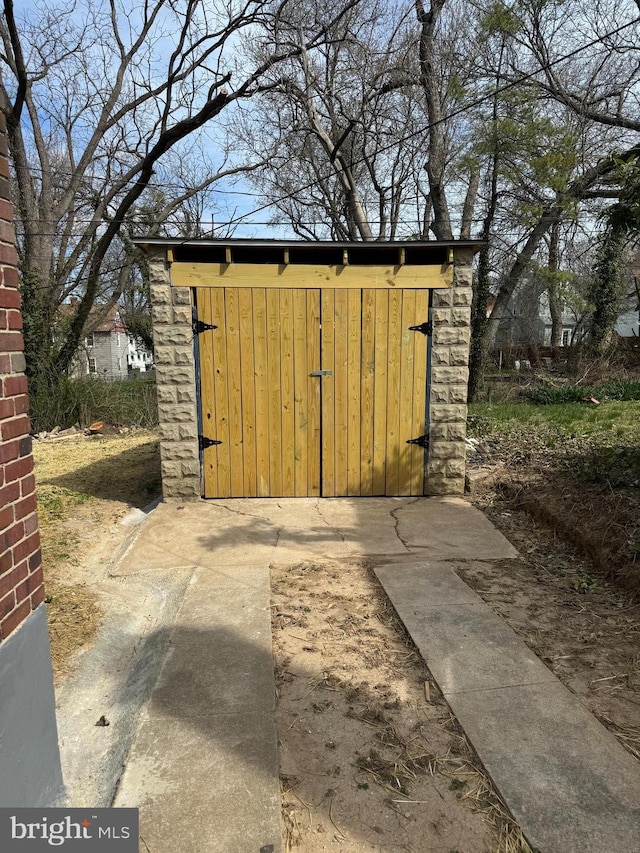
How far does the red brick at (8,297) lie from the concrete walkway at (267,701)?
5.69 feet

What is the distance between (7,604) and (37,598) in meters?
0.18

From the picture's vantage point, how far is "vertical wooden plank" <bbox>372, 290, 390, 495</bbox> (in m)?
5.21

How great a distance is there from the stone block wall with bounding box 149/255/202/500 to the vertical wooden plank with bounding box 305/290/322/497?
113 cm

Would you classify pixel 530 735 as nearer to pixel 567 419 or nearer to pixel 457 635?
pixel 457 635

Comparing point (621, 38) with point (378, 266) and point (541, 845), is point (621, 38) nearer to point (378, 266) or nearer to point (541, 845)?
point (378, 266)

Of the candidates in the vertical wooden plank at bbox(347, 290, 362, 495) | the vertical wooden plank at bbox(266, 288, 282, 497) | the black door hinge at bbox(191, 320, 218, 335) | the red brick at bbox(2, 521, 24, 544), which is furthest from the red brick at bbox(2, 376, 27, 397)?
the vertical wooden plank at bbox(347, 290, 362, 495)

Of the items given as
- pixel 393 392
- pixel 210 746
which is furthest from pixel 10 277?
pixel 393 392

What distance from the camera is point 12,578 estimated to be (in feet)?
5.62

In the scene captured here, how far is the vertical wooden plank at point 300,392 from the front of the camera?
16.9ft

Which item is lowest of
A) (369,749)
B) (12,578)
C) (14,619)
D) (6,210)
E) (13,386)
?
(369,749)

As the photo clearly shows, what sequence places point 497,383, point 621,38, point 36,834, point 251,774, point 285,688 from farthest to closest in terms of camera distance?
point 497,383, point 621,38, point 285,688, point 251,774, point 36,834

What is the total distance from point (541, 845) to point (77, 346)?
13.0 meters

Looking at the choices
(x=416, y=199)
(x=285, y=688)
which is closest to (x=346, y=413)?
(x=285, y=688)

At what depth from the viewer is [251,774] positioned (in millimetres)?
1952
